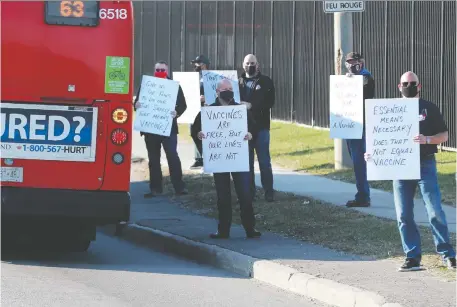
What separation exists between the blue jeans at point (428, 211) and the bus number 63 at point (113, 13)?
3469 mm

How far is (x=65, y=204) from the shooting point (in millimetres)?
11648

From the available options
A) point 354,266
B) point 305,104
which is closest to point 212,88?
point 354,266

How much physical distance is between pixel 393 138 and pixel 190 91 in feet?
25.7

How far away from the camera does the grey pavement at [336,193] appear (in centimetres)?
1426

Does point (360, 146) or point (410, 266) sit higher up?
point (360, 146)

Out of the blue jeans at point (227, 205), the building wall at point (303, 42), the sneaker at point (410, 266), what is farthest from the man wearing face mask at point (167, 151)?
the sneaker at point (410, 266)

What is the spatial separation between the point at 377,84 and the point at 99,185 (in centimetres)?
1108

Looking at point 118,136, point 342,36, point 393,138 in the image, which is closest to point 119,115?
point 118,136

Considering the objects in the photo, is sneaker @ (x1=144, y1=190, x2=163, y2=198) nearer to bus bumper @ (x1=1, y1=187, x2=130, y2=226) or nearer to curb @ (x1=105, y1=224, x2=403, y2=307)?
curb @ (x1=105, y1=224, x2=403, y2=307)

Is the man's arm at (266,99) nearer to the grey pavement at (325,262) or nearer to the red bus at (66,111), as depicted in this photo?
the grey pavement at (325,262)

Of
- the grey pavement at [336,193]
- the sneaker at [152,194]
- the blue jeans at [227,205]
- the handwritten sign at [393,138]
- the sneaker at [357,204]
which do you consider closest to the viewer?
the handwritten sign at [393,138]

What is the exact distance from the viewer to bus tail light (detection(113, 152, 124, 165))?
11938 millimetres

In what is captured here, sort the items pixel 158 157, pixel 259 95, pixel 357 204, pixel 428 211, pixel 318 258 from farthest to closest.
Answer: pixel 158 157 < pixel 259 95 < pixel 357 204 < pixel 318 258 < pixel 428 211

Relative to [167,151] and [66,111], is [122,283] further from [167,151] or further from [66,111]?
[167,151]
